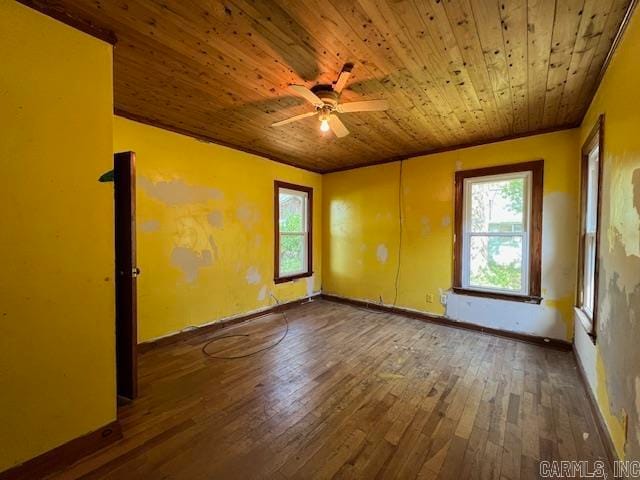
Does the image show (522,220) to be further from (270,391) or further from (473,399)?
(270,391)

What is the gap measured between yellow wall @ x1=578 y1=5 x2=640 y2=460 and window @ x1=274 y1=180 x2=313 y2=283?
12.1 feet

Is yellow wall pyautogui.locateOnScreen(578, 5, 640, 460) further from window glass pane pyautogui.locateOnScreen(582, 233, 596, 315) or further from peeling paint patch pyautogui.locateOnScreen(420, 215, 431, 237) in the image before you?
peeling paint patch pyautogui.locateOnScreen(420, 215, 431, 237)

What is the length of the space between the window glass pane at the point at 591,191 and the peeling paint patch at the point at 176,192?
407cm

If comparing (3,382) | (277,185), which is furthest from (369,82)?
(3,382)

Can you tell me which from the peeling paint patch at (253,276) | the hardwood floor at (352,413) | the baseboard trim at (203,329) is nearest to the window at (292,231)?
the peeling paint patch at (253,276)

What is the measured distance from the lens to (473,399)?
2.13 m

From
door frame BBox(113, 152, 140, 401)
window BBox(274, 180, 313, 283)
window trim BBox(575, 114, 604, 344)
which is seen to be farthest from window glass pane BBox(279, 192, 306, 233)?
window trim BBox(575, 114, 604, 344)

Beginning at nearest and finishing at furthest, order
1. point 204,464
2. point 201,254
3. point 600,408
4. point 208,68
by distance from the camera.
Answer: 1. point 204,464
2. point 600,408
3. point 208,68
4. point 201,254

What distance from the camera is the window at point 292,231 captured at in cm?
452

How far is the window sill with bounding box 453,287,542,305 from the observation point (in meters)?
3.21

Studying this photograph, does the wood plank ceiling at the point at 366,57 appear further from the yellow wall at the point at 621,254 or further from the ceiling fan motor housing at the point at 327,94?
the yellow wall at the point at 621,254

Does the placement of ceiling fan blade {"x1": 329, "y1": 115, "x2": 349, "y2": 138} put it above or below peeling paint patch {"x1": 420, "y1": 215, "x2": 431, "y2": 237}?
above

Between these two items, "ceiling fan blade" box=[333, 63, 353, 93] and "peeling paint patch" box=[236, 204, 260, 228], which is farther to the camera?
"peeling paint patch" box=[236, 204, 260, 228]

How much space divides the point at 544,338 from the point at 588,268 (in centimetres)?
98
